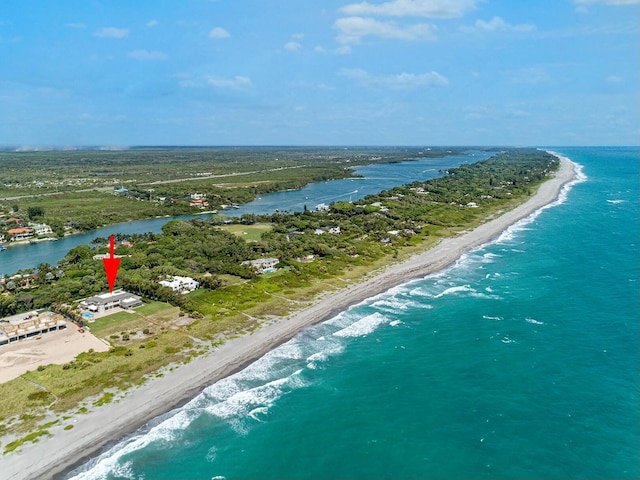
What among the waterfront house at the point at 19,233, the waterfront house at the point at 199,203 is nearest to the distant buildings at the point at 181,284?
the waterfront house at the point at 19,233

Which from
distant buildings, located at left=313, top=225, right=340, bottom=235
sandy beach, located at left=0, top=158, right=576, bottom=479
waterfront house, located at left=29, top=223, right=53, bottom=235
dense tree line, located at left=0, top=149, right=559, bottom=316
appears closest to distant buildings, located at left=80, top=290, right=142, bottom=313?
dense tree line, located at left=0, top=149, right=559, bottom=316

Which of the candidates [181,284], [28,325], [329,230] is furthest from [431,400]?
[329,230]

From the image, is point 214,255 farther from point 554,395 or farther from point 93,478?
point 554,395

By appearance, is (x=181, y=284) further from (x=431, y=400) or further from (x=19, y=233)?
(x=19, y=233)

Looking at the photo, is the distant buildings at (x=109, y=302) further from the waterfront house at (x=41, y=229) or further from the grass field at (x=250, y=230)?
the waterfront house at (x=41, y=229)

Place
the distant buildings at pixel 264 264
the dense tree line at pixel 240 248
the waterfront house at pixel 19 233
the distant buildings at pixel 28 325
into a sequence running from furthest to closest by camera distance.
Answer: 1. the waterfront house at pixel 19 233
2. the distant buildings at pixel 264 264
3. the dense tree line at pixel 240 248
4. the distant buildings at pixel 28 325

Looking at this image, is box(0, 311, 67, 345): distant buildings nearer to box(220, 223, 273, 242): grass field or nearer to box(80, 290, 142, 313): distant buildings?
box(80, 290, 142, 313): distant buildings
